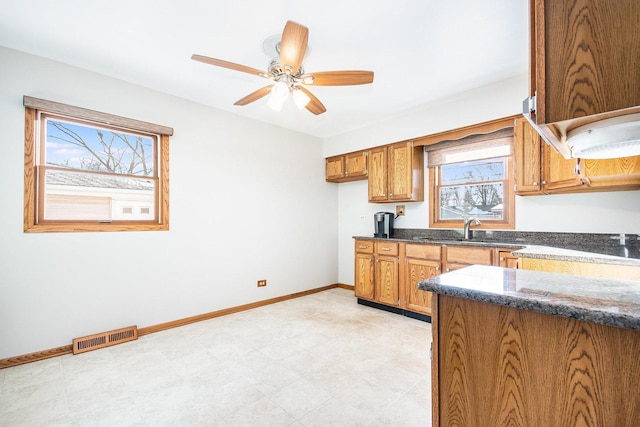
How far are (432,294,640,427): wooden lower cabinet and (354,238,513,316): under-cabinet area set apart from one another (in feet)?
7.15

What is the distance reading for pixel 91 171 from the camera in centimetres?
283

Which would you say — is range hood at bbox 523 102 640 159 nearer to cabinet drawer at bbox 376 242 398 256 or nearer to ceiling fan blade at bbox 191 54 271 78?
ceiling fan blade at bbox 191 54 271 78

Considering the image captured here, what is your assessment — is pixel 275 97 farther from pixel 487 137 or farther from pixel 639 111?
pixel 487 137

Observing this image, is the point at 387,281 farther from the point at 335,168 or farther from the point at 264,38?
the point at 264,38

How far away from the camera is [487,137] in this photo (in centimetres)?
337

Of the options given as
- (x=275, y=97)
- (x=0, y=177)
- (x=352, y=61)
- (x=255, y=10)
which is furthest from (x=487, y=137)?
(x=0, y=177)

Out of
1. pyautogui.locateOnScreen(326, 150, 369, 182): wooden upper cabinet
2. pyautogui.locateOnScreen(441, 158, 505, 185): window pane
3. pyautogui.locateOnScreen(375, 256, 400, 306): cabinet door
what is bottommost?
pyautogui.locateOnScreen(375, 256, 400, 306): cabinet door

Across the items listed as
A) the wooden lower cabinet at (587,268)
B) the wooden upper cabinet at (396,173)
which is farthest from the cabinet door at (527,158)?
the wooden upper cabinet at (396,173)

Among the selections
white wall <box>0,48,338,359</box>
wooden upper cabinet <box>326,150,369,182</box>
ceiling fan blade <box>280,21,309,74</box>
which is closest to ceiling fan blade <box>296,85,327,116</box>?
ceiling fan blade <box>280,21,309,74</box>

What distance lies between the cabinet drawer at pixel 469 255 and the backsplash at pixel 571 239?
1.49ft

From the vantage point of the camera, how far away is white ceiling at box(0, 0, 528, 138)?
197 cm

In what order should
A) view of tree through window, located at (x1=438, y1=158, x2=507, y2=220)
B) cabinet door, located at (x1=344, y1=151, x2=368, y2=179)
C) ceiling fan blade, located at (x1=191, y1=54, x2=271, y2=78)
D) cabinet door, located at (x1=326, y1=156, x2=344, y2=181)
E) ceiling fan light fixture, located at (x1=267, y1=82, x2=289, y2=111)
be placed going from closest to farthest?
ceiling fan blade, located at (x1=191, y1=54, x2=271, y2=78) → ceiling fan light fixture, located at (x1=267, y1=82, x2=289, y2=111) → view of tree through window, located at (x1=438, y1=158, x2=507, y2=220) → cabinet door, located at (x1=344, y1=151, x2=368, y2=179) → cabinet door, located at (x1=326, y1=156, x2=344, y2=181)

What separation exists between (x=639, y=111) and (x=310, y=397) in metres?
2.14

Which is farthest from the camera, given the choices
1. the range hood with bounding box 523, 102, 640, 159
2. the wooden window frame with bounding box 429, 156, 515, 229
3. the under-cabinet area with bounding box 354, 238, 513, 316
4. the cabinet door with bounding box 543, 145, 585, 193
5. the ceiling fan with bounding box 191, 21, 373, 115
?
the wooden window frame with bounding box 429, 156, 515, 229
